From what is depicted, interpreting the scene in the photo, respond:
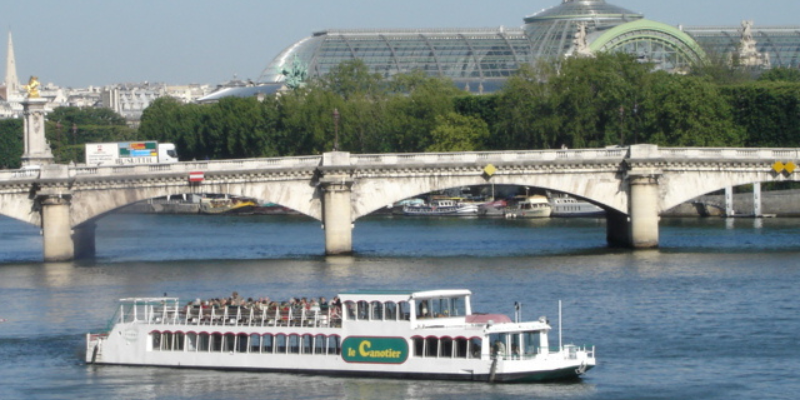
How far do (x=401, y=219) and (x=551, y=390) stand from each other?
83970 millimetres

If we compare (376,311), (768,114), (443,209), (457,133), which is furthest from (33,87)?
(376,311)

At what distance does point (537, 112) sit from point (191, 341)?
72335 millimetres

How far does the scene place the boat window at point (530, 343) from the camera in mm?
53531

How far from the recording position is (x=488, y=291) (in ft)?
240

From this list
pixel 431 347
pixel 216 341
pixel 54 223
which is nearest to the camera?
pixel 431 347

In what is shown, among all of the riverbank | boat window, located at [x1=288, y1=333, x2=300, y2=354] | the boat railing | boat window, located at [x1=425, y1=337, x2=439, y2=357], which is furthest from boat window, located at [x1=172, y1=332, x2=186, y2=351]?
the riverbank

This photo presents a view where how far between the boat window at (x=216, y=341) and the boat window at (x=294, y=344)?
265 centimetres

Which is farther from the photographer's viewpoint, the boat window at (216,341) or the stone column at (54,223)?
the stone column at (54,223)

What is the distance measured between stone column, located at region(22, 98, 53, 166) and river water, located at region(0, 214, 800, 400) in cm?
568

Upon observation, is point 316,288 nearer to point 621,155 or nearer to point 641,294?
point 641,294

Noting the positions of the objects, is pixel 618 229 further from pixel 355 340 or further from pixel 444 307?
pixel 355 340

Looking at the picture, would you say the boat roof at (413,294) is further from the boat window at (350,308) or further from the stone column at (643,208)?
the stone column at (643,208)

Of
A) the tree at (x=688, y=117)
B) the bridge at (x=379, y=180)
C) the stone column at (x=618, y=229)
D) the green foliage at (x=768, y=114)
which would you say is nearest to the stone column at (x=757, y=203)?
the tree at (x=688, y=117)

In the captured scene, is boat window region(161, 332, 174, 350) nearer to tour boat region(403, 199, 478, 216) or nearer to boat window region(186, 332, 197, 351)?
boat window region(186, 332, 197, 351)
